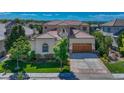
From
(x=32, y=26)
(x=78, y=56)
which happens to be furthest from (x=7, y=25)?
(x=78, y=56)

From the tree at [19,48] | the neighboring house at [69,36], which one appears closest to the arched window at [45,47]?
the neighboring house at [69,36]

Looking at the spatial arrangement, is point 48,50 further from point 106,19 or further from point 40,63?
point 106,19

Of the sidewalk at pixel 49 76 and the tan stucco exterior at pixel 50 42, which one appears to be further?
the tan stucco exterior at pixel 50 42

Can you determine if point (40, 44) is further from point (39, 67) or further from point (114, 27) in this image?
point (114, 27)

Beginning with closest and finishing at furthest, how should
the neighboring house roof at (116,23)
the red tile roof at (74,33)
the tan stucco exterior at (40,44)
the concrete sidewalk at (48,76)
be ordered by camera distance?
the neighboring house roof at (116,23) < the concrete sidewalk at (48,76) < the red tile roof at (74,33) < the tan stucco exterior at (40,44)

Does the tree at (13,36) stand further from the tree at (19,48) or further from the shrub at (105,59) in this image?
the shrub at (105,59)
